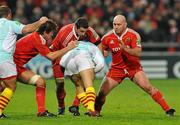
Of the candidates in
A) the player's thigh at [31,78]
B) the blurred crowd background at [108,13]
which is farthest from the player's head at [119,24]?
the blurred crowd background at [108,13]

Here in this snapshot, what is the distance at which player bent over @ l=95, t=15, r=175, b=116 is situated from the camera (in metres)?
14.3

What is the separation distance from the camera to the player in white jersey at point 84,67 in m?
13.5

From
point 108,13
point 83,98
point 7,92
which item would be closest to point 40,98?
point 7,92

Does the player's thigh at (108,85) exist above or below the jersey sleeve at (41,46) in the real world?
below

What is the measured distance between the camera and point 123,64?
1462cm

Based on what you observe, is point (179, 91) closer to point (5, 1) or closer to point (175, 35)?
point (175, 35)

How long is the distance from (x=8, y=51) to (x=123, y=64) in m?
A: 2.43

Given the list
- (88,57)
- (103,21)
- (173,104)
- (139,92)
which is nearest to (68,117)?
(88,57)

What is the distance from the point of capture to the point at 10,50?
13.7 meters

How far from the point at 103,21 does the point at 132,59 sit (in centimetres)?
1344

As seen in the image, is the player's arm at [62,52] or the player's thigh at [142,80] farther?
the player's thigh at [142,80]

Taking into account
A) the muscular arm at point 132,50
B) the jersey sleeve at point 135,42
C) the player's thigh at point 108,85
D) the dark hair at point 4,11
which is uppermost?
the dark hair at point 4,11

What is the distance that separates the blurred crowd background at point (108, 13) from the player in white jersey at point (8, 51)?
1339 cm

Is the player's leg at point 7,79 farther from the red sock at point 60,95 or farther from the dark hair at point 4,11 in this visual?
the red sock at point 60,95
